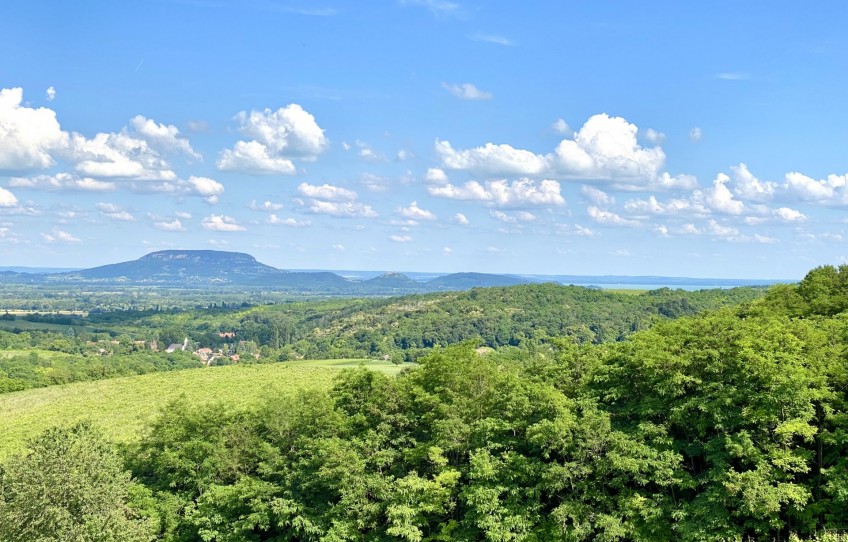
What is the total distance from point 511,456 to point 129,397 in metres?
57.4

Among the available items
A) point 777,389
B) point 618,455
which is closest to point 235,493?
Answer: point 618,455

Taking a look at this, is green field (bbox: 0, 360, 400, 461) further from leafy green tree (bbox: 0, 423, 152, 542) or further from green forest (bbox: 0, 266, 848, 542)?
leafy green tree (bbox: 0, 423, 152, 542)

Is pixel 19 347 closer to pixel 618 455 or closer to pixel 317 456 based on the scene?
pixel 317 456

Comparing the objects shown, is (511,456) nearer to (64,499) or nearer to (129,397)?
(64,499)

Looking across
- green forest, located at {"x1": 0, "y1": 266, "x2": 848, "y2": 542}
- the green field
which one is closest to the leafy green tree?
green forest, located at {"x1": 0, "y1": 266, "x2": 848, "y2": 542}

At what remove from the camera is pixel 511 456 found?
109ft

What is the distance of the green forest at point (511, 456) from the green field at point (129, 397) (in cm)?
1394

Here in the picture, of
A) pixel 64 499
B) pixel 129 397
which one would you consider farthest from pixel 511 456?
pixel 129 397

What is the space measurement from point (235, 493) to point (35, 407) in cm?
4834

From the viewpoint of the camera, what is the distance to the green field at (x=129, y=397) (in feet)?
198

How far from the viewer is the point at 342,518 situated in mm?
34438

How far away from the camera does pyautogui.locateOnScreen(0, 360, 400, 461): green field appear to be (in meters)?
60.4

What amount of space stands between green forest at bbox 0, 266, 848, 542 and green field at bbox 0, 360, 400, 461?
45.7ft

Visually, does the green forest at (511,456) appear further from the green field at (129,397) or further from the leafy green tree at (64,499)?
the green field at (129,397)
